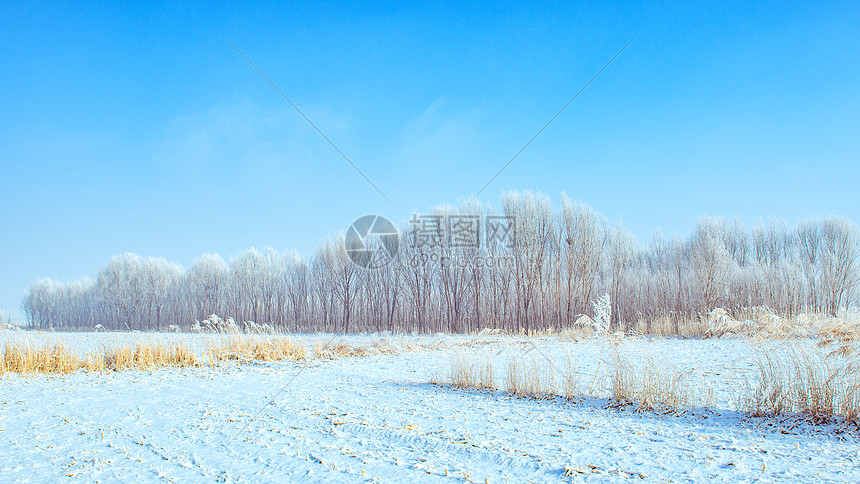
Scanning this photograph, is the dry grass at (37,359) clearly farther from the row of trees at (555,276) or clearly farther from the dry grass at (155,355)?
the row of trees at (555,276)

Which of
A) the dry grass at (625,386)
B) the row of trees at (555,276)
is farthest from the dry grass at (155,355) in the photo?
the row of trees at (555,276)

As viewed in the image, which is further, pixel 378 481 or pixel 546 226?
pixel 546 226

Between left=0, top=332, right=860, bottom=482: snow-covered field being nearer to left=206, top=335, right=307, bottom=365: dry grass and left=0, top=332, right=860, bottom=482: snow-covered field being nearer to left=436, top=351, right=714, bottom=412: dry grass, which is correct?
left=436, top=351, right=714, bottom=412: dry grass

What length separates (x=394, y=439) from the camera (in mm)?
3779

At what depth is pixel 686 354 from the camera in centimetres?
919

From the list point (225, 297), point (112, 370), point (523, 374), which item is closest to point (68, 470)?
point (523, 374)

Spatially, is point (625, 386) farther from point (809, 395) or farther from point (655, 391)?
point (809, 395)

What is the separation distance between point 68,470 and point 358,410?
2.42 meters

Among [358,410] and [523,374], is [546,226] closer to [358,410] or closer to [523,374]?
[523,374]

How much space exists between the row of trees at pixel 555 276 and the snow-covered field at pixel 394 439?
1487cm

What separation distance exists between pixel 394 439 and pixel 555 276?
19.0 m

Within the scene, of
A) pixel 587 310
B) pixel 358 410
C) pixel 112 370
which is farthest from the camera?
pixel 587 310

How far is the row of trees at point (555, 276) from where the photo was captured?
19906mm

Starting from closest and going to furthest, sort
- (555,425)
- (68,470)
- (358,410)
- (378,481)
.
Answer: (378,481), (68,470), (555,425), (358,410)
